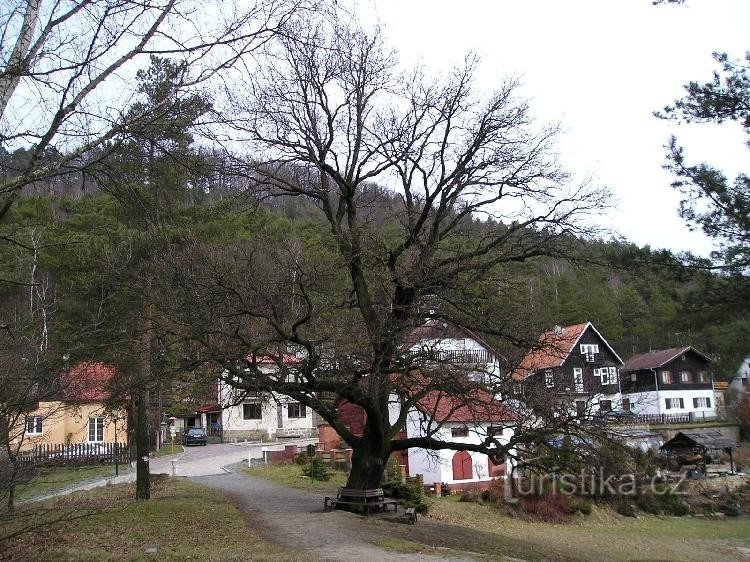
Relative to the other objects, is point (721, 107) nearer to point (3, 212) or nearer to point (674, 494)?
point (3, 212)

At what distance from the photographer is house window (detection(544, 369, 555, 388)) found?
15.9m

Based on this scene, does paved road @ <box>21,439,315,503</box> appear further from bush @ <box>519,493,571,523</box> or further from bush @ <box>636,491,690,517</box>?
bush @ <box>636,491,690,517</box>

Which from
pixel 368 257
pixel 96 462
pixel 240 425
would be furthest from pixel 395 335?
pixel 240 425

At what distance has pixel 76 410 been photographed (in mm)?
15555

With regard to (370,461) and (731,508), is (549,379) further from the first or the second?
(731,508)

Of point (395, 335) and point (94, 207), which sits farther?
point (395, 335)

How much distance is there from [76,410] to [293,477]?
41.5 ft

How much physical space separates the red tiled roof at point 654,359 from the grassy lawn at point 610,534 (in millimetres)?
33890

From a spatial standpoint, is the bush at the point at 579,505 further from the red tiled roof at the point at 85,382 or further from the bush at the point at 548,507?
the red tiled roof at the point at 85,382

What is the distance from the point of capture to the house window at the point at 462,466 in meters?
30.1

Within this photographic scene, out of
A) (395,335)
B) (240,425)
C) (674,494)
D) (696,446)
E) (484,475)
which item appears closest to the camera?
(395,335)

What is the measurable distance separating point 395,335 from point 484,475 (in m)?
18.2

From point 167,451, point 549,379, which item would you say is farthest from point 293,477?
point 167,451

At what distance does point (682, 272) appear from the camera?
14.8 m
